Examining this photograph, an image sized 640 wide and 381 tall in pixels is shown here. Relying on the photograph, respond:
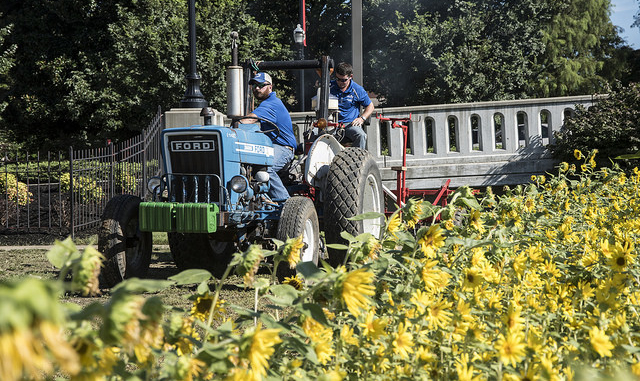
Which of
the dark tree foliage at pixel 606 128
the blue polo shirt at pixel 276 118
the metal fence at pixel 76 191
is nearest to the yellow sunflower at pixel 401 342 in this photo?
the blue polo shirt at pixel 276 118

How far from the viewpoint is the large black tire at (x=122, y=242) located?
197 inches

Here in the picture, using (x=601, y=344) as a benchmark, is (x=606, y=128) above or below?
above

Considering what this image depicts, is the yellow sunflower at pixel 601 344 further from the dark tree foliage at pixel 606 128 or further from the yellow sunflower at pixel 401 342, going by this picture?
the dark tree foliage at pixel 606 128

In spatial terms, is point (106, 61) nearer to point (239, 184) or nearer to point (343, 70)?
Answer: point (343, 70)

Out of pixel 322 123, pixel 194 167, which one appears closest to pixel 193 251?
pixel 194 167

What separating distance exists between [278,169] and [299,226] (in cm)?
112

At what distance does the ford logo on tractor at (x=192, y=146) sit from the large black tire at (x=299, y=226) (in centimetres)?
78

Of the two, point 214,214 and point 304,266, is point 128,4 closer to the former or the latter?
point 214,214

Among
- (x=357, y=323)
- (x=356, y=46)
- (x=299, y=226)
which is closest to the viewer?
(x=357, y=323)

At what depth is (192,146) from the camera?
5.29 m

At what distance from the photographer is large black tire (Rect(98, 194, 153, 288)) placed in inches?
197

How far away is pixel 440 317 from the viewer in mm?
1808

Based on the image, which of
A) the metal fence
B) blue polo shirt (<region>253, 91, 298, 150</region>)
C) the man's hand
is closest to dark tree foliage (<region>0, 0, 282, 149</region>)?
the metal fence

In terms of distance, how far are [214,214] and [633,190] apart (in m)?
3.15
